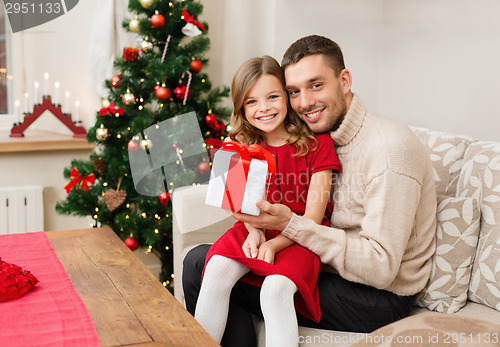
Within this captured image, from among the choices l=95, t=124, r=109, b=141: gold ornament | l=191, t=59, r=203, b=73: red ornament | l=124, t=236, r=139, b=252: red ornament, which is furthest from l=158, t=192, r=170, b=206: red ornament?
l=191, t=59, r=203, b=73: red ornament

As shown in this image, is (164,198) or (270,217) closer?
(270,217)

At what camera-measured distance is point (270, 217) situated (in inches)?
63.2

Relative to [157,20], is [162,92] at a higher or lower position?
lower

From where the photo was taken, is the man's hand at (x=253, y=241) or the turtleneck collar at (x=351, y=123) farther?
the turtleneck collar at (x=351, y=123)

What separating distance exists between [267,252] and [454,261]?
586mm

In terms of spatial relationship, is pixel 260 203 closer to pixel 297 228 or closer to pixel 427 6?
pixel 297 228

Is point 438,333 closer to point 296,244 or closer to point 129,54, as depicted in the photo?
point 296,244

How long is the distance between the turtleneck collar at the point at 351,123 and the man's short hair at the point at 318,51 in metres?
0.13

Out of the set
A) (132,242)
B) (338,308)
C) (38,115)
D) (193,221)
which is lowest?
(132,242)

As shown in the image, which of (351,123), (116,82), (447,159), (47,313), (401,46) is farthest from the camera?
(401,46)

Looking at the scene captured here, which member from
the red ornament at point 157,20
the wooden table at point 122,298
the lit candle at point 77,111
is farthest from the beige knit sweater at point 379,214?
the lit candle at point 77,111

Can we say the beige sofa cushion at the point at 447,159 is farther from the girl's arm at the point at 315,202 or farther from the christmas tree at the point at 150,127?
the christmas tree at the point at 150,127

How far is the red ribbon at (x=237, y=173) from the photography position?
1.55 m

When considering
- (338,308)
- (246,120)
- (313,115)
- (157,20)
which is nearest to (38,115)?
(157,20)
